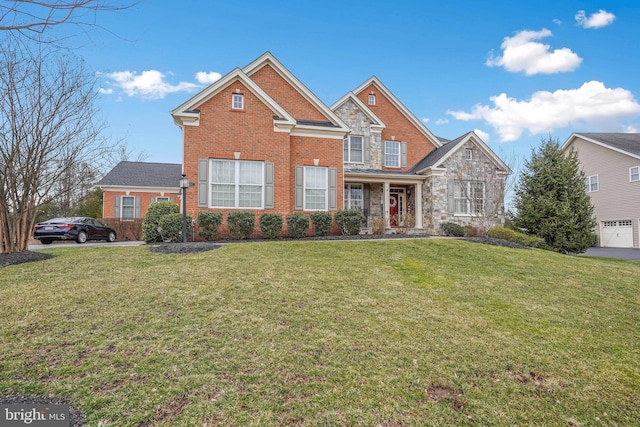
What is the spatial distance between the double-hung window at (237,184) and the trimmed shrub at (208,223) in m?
0.84

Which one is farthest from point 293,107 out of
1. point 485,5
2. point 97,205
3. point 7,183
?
point 97,205

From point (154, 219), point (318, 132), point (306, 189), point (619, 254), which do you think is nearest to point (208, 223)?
point (154, 219)

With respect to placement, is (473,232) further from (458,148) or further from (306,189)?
(306,189)

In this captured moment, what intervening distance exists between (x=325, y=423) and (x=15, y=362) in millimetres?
3289

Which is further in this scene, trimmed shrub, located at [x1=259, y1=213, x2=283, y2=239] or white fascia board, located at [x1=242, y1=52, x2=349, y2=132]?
white fascia board, located at [x1=242, y1=52, x2=349, y2=132]

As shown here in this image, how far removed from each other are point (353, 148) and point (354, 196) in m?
2.83

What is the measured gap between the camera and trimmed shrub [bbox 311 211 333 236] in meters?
12.8

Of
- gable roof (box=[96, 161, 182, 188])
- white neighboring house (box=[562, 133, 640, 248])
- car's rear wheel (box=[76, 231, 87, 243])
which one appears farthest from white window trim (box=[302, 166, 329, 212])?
white neighboring house (box=[562, 133, 640, 248])

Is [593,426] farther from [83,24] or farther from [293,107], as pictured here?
[293,107]

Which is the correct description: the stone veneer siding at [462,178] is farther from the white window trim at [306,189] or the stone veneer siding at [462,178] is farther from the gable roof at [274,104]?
the white window trim at [306,189]

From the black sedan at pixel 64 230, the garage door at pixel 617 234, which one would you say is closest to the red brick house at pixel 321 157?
the black sedan at pixel 64 230

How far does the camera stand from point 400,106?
2033 cm

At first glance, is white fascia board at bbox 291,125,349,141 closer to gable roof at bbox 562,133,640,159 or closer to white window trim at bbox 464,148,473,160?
white window trim at bbox 464,148,473,160

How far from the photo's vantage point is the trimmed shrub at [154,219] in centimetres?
1115
